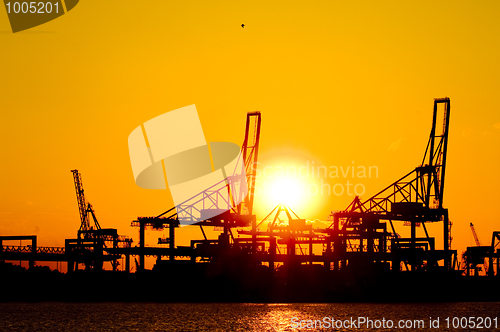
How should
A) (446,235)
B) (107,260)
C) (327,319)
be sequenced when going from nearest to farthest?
(327,319), (446,235), (107,260)

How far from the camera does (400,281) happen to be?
97.4m

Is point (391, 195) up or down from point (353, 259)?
up

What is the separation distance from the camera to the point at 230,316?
6850 cm

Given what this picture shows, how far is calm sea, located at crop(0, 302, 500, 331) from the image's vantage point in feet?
196

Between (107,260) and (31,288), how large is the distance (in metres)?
12.9

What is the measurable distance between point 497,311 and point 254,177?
4689 centimetres

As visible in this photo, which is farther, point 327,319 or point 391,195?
point 391,195

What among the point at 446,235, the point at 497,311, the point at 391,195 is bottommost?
the point at 497,311

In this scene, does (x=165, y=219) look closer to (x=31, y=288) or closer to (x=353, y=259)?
(x=31, y=288)

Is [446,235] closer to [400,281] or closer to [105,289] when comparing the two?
[400,281]

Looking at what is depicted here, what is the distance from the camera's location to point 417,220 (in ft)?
318

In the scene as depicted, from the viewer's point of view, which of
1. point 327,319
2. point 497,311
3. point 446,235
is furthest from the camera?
point 446,235

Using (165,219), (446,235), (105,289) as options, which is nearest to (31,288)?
(105,289)

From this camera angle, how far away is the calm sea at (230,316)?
59594 millimetres
